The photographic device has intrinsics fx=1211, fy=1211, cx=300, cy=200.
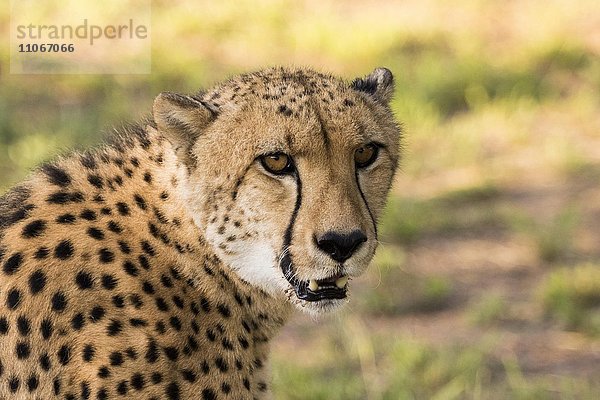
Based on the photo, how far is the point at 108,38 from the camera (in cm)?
896

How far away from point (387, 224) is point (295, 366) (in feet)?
5.66

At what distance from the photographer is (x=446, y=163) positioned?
735cm

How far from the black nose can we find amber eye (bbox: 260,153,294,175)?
224 millimetres

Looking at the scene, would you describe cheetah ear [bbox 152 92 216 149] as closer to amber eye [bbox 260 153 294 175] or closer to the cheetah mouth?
amber eye [bbox 260 153 294 175]

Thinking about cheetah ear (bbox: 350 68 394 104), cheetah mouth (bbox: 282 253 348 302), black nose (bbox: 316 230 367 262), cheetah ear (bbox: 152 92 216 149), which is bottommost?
cheetah mouth (bbox: 282 253 348 302)

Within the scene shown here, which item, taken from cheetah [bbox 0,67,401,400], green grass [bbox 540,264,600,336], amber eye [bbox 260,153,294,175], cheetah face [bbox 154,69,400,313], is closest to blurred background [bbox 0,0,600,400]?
green grass [bbox 540,264,600,336]

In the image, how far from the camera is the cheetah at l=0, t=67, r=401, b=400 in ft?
10.1

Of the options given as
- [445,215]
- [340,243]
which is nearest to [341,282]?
[340,243]

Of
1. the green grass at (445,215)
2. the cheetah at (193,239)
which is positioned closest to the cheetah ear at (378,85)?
the cheetah at (193,239)

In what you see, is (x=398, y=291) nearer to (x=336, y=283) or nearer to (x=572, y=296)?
(x=572, y=296)

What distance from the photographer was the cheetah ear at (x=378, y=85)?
11.6ft

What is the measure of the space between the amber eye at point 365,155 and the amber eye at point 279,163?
185 millimetres

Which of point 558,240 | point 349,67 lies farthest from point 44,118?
point 558,240

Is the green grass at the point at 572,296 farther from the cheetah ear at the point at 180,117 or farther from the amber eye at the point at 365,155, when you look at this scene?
the cheetah ear at the point at 180,117
